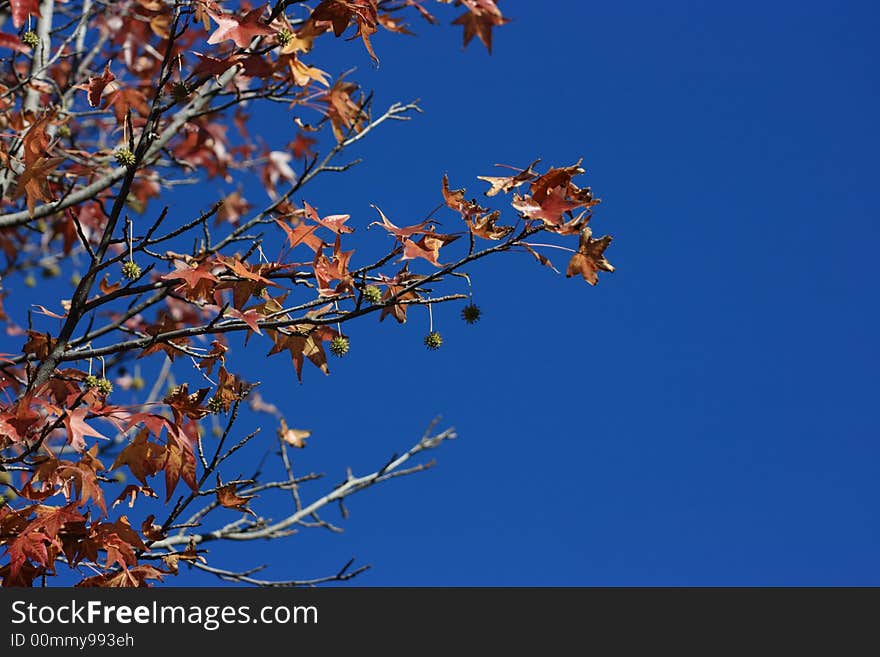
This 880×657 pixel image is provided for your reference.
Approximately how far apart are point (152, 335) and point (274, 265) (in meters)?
0.54

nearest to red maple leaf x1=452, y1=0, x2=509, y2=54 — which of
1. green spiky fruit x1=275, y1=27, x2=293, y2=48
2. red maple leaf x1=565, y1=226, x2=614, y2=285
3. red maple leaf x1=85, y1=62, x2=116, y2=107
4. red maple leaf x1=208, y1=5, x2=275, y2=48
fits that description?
green spiky fruit x1=275, y1=27, x2=293, y2=48

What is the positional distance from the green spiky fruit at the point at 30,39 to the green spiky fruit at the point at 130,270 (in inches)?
78.1

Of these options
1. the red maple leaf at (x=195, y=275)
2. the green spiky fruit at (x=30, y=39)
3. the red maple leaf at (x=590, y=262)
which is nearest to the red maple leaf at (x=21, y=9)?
the green spiky fruit at (x=30, y=39)

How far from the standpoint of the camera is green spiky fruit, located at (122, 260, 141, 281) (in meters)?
3.30

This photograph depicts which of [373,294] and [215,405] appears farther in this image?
[215,405]

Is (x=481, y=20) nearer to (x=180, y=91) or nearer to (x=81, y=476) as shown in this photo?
(x=180, y=91)

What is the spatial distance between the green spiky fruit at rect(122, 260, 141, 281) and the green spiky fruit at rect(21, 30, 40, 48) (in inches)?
78.1

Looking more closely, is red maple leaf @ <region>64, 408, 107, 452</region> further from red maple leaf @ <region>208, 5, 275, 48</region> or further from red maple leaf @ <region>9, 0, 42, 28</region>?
red maple leaf @ <region>9, 0, 42, 28</region>

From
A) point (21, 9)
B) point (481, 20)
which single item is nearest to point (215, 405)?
point (21, 9)

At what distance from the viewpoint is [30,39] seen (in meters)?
A: 4.64

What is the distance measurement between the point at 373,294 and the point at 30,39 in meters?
2.74

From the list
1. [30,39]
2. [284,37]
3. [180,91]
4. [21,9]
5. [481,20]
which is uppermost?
[30,39]

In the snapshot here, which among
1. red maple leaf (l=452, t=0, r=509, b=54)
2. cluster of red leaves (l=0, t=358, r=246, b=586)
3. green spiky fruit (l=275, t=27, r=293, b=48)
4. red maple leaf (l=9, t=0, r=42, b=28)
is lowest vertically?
cluster of red leaves (l=0, t=358, r=246, b=586)

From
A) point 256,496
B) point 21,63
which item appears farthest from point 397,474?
point 21,63
